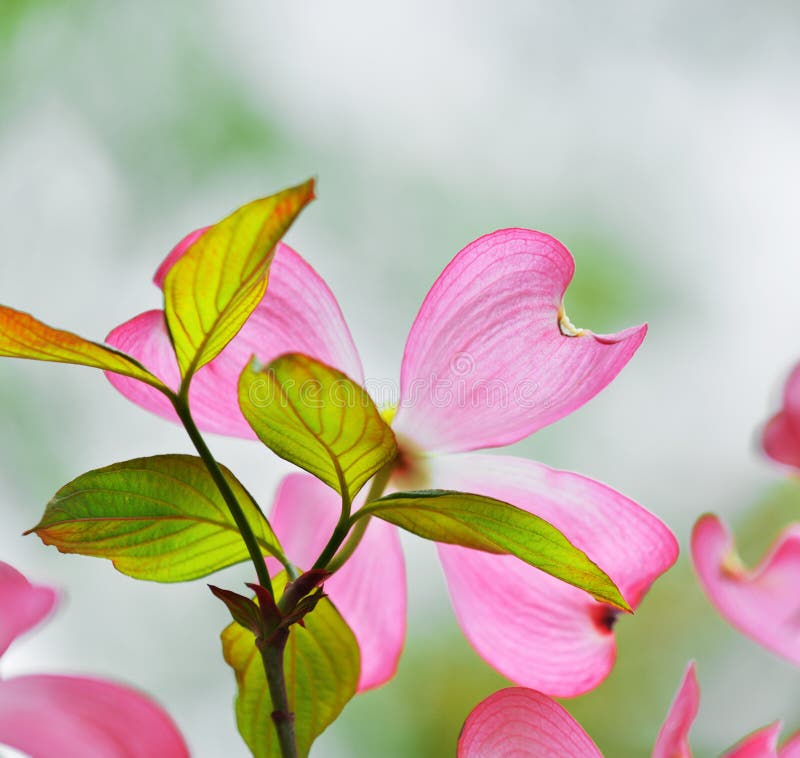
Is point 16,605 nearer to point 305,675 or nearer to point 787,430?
point 305,675

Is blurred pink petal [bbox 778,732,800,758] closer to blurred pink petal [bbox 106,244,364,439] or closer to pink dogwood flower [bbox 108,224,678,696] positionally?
pink dogwood flower [bbox 108,224,678,696]

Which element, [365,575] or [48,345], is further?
[365,575]

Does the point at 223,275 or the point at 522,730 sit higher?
the point at 223,275

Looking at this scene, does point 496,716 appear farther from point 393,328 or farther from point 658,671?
point 393,328

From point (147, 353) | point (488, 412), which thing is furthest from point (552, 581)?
point (147, 353)

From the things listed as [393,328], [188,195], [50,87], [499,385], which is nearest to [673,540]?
[499,385]

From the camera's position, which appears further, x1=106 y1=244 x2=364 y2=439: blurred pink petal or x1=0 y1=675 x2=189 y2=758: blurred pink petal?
x1=106 y1=244 x2=364 y2=439: blurred pink petal

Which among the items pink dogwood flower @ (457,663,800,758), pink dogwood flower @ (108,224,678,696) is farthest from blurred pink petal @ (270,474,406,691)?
pink dogwood flower @ (457,663,800,758)
